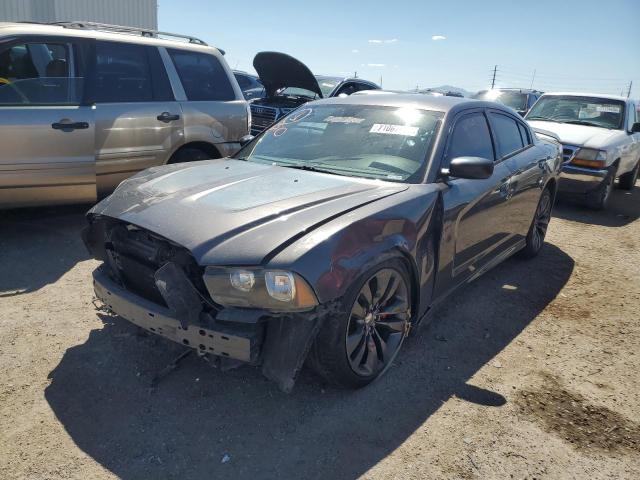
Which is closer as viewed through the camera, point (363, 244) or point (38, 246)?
point (363, 244)

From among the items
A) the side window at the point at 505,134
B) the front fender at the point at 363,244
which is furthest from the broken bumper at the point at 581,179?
the front fender at the point at 363,244

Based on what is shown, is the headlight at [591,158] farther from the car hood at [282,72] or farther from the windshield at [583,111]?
the car hood at [282,72]

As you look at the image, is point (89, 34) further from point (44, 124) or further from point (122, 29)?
point (44, 124)

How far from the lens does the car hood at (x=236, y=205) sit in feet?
8.31

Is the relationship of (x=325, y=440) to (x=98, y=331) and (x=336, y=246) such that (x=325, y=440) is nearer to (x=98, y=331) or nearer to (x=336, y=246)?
(x=336, y=246)

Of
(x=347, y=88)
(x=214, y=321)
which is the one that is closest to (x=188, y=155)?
(x=214, y=321)

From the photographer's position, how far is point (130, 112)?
17.3ft

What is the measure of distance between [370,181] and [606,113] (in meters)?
7.25

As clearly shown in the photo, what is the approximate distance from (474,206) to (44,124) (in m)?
3.81

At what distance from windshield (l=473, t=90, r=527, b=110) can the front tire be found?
10.8 m

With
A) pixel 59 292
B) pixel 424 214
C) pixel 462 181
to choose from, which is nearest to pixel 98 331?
pixel 59 292

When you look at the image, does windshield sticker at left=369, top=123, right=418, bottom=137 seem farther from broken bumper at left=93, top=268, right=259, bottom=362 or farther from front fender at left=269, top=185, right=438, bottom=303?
broken bumper at left=93, top=268, right=259, bottom=362

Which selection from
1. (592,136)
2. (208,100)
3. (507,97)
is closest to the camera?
(208,100)

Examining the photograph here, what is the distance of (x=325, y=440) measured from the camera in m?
2.63
